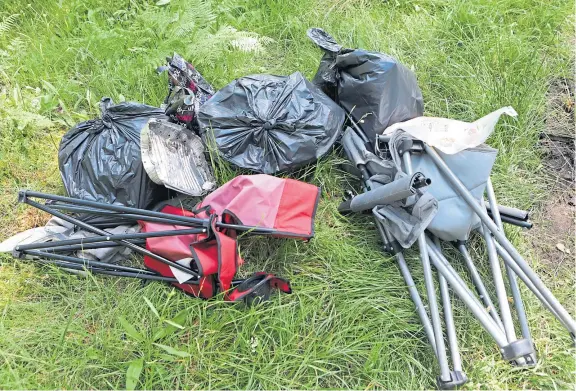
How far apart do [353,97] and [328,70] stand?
252mm

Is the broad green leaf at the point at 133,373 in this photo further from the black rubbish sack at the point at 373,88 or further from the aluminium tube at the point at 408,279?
the black rubbish sack at the point at 373,88

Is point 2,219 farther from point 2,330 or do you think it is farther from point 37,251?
point 2,330

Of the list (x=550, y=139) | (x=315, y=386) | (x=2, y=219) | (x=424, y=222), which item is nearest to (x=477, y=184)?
(x=424, y=222)

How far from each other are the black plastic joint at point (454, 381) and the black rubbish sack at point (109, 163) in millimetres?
1615

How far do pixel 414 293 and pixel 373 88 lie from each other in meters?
1.12

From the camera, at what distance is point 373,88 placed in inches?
91.7

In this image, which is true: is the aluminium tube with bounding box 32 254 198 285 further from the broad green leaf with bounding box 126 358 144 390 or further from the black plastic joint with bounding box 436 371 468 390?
the black plastic joint with bounding box 436 371 468 390

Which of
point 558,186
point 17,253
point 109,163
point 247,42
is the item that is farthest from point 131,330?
point 558,186

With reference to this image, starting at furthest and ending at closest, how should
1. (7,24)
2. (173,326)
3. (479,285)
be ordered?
(7,24) < (479,285) < (173,326)

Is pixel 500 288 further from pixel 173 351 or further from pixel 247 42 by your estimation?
pixel 247 42

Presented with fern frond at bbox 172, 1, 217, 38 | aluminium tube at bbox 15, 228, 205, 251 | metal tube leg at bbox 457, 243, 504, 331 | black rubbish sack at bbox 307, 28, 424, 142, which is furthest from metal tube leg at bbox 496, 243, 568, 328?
fern frond at bbox 172, 1, 217, 38

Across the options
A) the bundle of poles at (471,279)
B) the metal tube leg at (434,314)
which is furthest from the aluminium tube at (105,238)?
the metal tube leg at (434,314)

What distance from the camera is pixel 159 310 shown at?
1965 millimetres

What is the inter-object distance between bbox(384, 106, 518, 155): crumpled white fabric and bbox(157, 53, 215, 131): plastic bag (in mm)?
1083
